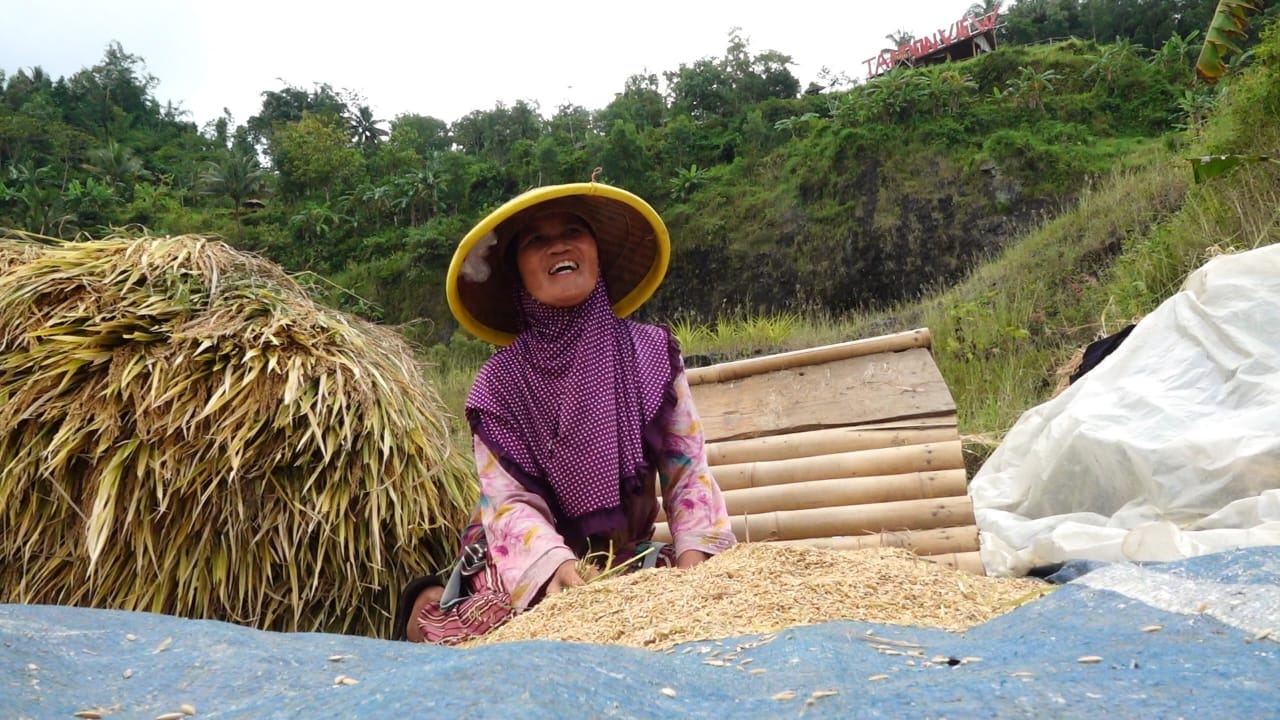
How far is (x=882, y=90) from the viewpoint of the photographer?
20.0 metres

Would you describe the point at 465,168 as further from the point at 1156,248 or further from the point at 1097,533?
the point at 1097,533

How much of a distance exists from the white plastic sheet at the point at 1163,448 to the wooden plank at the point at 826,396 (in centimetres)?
41

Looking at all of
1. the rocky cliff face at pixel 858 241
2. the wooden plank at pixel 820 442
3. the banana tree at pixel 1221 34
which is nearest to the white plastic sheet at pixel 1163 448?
the wooden plank at pixel 820 442

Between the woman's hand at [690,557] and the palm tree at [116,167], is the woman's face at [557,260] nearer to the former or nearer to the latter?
the woman's hand at [690,557]

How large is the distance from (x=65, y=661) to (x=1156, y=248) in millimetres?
A: 6501

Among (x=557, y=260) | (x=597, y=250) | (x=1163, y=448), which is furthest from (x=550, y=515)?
(x=1163, y=448)

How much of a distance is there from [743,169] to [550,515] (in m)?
20.6

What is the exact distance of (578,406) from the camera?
242cm

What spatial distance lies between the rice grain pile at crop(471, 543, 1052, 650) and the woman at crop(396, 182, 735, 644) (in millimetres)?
513

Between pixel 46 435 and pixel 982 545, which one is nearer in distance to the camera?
pixel 46 435

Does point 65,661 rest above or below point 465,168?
below

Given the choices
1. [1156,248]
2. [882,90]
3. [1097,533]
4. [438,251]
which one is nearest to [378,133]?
[438,251]

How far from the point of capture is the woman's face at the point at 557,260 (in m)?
2.46

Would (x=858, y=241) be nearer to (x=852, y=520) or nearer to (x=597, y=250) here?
(x=852, y=520)
